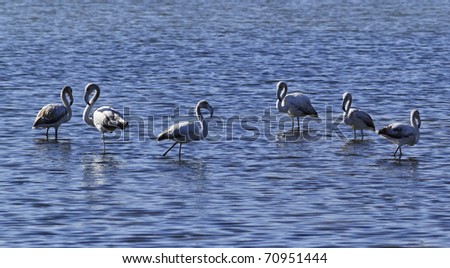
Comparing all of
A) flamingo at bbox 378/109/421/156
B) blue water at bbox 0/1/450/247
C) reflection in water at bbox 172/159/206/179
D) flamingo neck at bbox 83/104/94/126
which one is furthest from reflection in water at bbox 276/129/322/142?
flamingo neck at bbox 83/104/94/126

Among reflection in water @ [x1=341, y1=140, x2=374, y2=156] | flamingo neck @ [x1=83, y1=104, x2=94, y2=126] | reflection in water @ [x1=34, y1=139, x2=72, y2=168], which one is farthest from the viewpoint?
flamingo neck @ [x1=83, y1=104, x2=94, y2=126]

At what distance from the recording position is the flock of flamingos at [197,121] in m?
23.5

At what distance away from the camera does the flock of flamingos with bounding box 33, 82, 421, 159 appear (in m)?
23.5

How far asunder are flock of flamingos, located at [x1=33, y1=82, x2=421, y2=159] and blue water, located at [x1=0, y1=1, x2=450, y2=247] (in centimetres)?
44

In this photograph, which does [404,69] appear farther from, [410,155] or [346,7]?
[346,7]

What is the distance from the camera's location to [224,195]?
19891mm

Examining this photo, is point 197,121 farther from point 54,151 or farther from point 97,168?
point 97,168

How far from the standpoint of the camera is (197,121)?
26312 millimetres

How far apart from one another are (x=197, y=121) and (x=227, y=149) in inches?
66.1

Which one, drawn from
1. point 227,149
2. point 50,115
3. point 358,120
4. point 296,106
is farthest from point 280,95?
point 50,115

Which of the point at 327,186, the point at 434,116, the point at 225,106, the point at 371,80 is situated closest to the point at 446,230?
the point at 327,186

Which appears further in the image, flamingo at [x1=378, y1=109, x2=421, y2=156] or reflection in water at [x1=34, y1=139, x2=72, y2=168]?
flamingo at [x1=378, y1=109, x2=421, y2=156]

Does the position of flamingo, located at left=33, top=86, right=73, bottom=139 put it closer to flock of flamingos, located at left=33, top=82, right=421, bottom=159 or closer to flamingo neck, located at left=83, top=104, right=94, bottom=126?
flock of flamingos, located at left=33, top=82, right=421, bottom=159

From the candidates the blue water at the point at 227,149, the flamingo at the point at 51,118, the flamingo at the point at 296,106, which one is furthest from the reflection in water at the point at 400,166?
the flamingo at the point at 51,118
